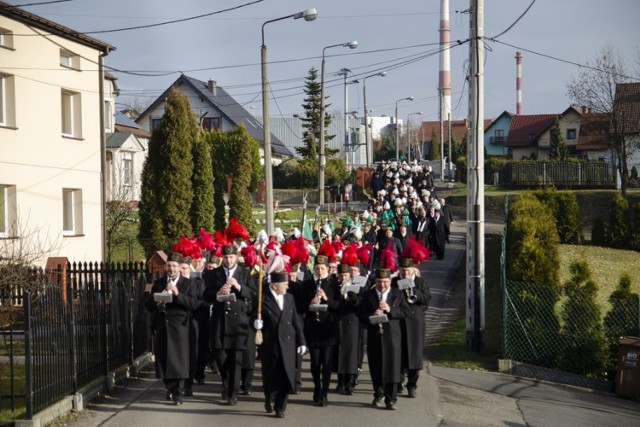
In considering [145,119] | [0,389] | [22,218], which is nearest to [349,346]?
[0,389]

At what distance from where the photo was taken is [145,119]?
205ft

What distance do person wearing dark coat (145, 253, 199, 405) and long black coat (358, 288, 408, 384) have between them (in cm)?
216

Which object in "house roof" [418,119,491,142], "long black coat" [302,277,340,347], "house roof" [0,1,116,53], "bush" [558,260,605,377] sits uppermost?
"house roof" [418,119,491,142]

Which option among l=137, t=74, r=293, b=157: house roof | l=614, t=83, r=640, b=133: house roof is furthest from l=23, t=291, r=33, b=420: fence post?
l=137, t=74, r=293, b=157: house roof

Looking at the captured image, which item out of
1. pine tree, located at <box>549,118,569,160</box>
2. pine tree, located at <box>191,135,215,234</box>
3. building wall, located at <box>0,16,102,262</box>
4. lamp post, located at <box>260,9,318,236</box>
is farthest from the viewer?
pine tree, located at <box>549,118,569,160</box>

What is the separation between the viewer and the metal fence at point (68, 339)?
28.7ft

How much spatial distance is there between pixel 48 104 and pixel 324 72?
13.2 meters

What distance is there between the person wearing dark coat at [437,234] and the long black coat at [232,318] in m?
14.4

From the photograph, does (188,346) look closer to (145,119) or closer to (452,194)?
(452,194)

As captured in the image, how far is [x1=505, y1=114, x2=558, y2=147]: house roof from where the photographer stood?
76688 millimetres

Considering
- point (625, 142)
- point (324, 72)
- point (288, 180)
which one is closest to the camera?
point (324, 72)

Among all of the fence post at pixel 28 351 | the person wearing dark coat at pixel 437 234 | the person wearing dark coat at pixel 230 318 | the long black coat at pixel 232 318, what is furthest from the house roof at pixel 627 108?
the fence post at pixel 28 351

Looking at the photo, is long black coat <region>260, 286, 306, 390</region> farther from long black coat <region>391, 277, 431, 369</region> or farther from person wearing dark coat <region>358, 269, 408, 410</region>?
long black coat <region>391, 277, 431, 369</region>

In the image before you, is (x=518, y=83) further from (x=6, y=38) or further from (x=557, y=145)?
(x=6, y=38)
